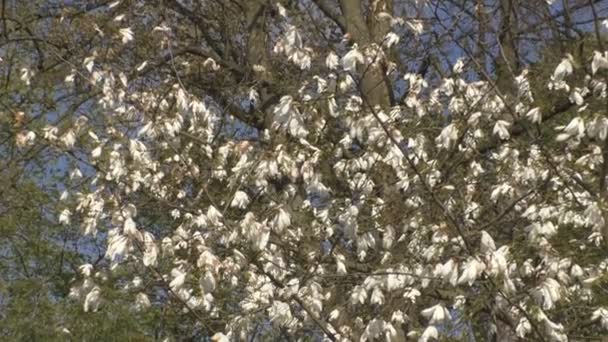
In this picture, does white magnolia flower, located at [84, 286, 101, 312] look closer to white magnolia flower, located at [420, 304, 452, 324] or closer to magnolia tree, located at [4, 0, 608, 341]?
magnolia tree, located at [4, 0, 608, 341]

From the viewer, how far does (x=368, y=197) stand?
6082 mm

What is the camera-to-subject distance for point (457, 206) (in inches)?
244

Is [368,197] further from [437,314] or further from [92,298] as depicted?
[92,298]

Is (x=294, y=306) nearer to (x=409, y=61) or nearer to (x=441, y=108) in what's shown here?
(x=441, y=108)

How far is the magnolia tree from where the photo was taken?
5082 mm

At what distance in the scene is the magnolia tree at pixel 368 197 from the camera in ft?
16.7

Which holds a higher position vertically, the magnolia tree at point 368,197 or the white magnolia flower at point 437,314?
the magnolia tree at point 368,197

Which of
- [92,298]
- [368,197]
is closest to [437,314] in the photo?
[368,197]

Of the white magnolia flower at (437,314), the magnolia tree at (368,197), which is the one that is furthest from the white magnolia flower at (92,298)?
the white magnolia flower at (437,314)

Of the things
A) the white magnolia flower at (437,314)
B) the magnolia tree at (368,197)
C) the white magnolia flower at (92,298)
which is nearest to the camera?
the white magnolia flower at (437,314)

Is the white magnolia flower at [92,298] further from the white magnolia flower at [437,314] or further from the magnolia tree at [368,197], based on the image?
the white magnolia flower at [437,314]

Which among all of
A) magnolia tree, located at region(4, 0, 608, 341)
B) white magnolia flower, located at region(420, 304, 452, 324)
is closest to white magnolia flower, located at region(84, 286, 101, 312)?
magnolia tree, located at region(4, 0, 608, 341)

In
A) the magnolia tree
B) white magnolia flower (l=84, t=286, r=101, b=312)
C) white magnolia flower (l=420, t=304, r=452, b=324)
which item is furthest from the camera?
white magnolia flower (l=84, t=286, r=101, b=312)

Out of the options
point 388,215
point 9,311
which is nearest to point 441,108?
point 388,215
